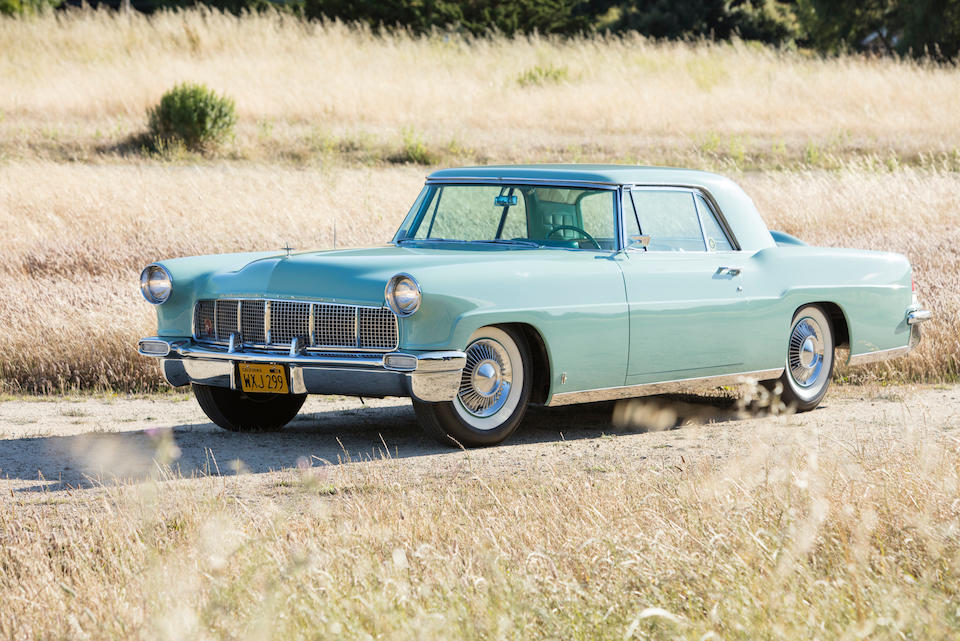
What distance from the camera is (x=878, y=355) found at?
8453mm

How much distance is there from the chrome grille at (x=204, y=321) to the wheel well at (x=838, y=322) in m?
3.77

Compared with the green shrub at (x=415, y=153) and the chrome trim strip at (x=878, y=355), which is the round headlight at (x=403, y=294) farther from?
the green shrub at (x=415, y=153)

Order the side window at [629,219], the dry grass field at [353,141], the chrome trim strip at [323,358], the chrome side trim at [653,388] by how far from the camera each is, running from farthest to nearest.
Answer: the dry grass field at [353,141]
the side window at [629,219]
the chrome side trim at [653,388]
the chrome trim strip at [323,358]

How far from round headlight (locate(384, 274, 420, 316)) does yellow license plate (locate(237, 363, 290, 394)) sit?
2.25 ft

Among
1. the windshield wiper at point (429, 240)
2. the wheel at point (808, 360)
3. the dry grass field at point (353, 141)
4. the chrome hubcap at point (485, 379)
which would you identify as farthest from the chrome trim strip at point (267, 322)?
the wheel at point (808, 360)

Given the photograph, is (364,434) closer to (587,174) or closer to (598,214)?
(598,214)

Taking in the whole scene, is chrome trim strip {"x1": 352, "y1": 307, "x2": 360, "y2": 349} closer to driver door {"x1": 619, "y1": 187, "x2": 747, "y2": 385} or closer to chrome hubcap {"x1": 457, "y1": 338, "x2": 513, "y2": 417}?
chrome hubcap {"x1": 457, "y1": 338, "x2": 513, "y2": 417}

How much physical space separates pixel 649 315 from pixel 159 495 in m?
2.96

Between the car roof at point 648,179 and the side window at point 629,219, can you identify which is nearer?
the side window at point 629,219

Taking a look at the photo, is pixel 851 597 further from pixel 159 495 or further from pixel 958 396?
pixel 958 396

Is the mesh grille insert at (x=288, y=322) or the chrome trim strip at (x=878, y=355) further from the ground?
the mesh grille insert at (x=288, y=322)

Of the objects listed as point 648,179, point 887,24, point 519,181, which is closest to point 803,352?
point 648,179

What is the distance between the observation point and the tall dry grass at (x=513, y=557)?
11.3 ft

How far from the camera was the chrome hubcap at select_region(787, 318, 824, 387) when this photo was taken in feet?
27.0
